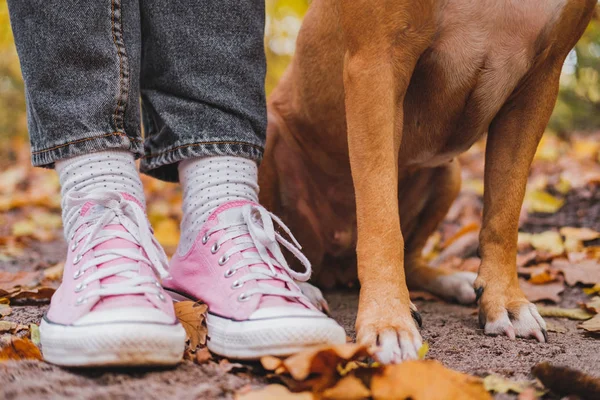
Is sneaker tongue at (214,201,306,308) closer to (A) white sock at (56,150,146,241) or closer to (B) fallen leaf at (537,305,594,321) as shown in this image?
(A) white sock at (56,150,146,241)

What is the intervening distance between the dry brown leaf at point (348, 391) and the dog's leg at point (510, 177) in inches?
33.4

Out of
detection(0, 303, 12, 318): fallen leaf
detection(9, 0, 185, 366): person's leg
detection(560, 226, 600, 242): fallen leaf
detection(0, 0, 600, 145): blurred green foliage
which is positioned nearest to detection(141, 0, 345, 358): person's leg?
detection(9, 0, 185, 366): person's leg

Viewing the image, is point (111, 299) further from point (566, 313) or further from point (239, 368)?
point (566, 313)

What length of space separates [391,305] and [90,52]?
892 millimetres

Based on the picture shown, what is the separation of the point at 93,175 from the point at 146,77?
0.40 meters

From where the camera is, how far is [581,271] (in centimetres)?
232

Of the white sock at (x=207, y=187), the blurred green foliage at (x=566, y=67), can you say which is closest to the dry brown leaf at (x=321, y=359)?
the white sock at (x=207, y=187)

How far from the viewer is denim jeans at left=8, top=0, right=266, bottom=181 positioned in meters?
1.38

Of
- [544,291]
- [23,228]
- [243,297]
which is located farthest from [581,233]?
[23,228]

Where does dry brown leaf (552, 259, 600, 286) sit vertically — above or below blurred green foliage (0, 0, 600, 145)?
below

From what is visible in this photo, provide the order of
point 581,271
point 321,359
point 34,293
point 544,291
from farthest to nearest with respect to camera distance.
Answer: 1. point 581,271
2. point 544,291
3. point 34,293
4. point 321,359

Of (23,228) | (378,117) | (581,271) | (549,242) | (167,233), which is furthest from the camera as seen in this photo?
(23,228)

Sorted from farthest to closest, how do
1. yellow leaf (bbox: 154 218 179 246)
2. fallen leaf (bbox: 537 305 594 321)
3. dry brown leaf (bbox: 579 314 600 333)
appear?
yellow leaf (bbox: 154 218 179 246), fallen leaf (bbox: 537 305 594 321), dry brown leaf (bbox: 579 314 600 333)

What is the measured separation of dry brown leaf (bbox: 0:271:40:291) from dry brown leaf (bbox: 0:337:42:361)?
2.53ft
